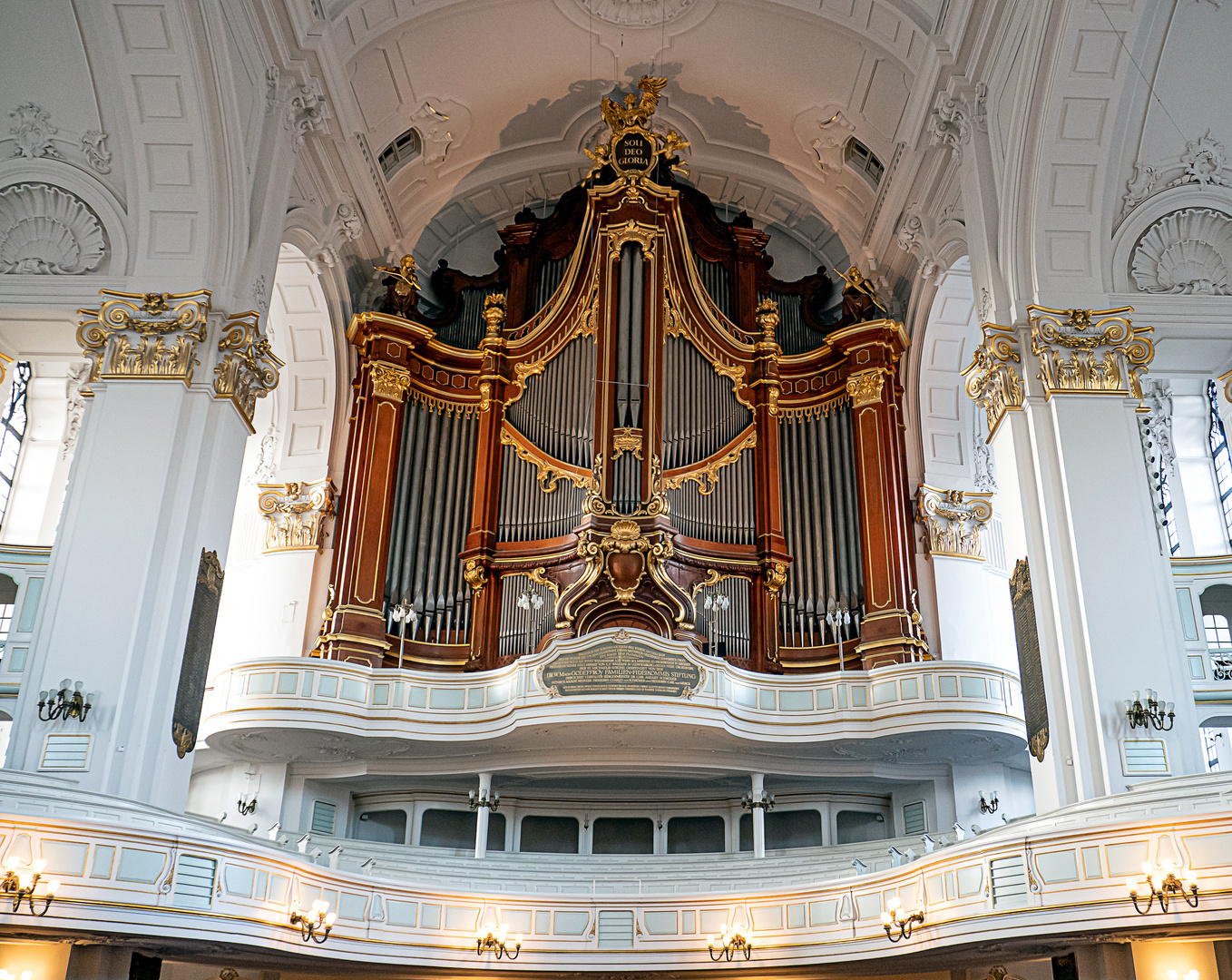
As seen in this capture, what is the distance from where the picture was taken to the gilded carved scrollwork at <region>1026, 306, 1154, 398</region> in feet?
45.6

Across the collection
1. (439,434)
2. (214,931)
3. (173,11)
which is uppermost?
(173,11)

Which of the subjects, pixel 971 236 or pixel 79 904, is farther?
pixel 971 236

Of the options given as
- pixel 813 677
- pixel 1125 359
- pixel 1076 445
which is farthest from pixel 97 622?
pixel 1125 359

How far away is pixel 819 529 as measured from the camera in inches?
760

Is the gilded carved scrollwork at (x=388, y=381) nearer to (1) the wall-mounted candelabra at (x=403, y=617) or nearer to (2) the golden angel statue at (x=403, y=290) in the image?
(2) the golden angel statue at (x=403, y=290)

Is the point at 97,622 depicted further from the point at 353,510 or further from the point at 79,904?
the point at 353,510

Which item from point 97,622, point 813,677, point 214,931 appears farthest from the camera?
point 813,677

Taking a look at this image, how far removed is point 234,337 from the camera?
1451cm

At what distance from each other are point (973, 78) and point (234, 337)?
1020 centimetres

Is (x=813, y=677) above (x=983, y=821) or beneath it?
above

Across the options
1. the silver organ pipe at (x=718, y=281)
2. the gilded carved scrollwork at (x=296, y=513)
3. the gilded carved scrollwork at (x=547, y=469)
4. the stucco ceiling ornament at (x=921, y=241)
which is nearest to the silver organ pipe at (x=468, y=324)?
the gilded carved scrollwork at (x=547, y=469)

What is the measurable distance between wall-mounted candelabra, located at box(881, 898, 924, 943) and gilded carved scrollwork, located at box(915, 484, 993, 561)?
8.17 metres

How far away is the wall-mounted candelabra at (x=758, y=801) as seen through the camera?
17.3 m

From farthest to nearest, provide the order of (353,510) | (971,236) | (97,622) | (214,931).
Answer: (353,510) < (971,236) < (97,622) < (214,931)
